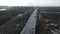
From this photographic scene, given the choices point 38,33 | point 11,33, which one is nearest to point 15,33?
point 11,33

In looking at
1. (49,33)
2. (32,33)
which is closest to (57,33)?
(49,33)

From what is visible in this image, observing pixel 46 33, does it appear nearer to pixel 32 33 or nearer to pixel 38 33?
pixel 38 33

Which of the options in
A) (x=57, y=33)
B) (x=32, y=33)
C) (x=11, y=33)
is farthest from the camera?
(x=11, y=33)

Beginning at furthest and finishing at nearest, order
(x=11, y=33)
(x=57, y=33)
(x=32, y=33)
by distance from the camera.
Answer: (x=11, y=33)
(x=57, y=33)
(x=32, y=33)

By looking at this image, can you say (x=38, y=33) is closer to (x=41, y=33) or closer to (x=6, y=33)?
(x=41, y=33)

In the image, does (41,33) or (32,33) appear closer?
(32,33)

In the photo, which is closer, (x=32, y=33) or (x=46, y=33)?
(x=32, y=33)

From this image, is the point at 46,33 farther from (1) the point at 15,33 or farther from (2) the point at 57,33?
(1) the point at 15,33

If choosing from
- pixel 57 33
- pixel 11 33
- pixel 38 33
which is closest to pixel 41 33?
pixel 38 33
